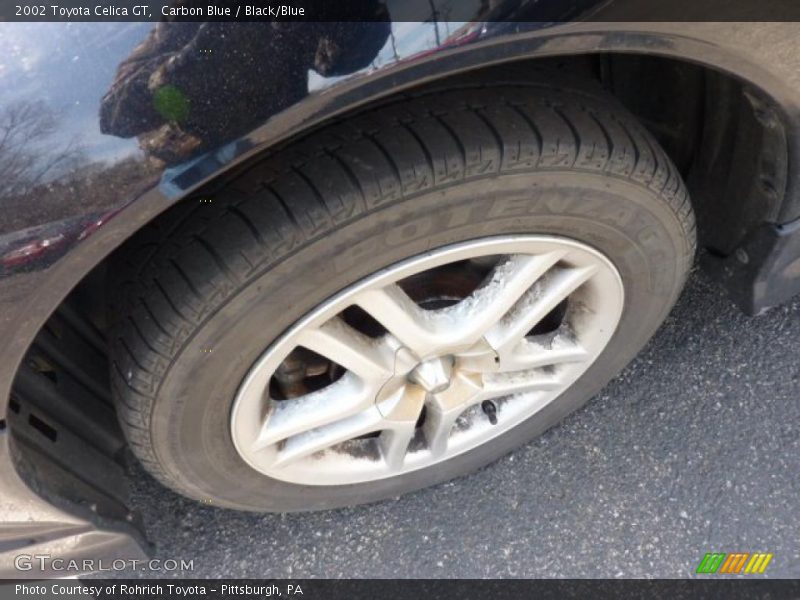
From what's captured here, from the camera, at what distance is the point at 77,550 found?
1643 millimetres

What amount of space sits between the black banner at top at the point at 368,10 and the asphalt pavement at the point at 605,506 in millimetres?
1183

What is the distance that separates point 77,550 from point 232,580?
1.44 feet

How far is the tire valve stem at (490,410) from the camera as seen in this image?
6.22 feet

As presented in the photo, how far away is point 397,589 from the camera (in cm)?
192

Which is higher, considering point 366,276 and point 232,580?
point 366,276

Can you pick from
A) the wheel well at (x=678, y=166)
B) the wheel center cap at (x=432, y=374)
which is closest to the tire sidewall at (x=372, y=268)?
the wheel well at (x=678, y=166)

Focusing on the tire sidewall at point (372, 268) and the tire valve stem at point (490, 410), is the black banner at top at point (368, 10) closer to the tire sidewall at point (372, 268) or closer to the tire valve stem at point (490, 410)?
the tire sidewall at point (372, 268)

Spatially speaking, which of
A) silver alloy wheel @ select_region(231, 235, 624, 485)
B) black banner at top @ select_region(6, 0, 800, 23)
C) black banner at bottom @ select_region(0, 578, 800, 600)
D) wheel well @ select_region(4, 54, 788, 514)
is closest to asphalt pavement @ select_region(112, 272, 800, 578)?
black banner at bottom @ select_region(0, 578, 800, 600)

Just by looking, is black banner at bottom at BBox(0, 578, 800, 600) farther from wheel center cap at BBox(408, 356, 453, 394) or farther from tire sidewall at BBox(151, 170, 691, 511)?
wheel center cap at BBox(408, 356, 453, 394)

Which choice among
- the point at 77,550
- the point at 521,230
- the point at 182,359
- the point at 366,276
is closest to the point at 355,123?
the point at 366,276

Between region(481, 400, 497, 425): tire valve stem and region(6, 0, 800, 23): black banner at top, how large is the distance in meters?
1.01

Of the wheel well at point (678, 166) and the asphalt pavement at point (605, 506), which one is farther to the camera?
the asphalt pavement at point (605, 506)

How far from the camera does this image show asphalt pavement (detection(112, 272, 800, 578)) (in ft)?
6.32

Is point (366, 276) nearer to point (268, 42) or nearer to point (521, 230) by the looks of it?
point (521, 230)
